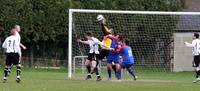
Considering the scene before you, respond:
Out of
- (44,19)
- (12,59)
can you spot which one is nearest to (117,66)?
(12,59)

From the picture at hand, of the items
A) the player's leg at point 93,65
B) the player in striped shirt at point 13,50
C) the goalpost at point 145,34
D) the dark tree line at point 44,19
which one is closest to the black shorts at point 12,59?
the player in striped shirt at point 13,50

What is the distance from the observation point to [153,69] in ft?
109

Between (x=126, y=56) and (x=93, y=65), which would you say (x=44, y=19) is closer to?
(x=126, y=56)

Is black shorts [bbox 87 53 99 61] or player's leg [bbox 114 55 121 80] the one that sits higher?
black shorts [bbox 87 53 99 61]

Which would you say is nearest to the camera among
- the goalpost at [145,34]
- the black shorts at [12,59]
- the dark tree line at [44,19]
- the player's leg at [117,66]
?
the black shorts at [12,59]

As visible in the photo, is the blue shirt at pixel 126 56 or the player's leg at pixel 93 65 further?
the blue shirt at pixel 126 56

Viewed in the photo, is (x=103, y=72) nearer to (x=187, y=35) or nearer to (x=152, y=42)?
(x=152, y=42)

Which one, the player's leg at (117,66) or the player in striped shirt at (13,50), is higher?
the player in striped shirt at (13,50)

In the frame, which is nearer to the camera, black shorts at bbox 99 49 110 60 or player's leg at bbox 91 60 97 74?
player's leg at bbox 91 60 97 74

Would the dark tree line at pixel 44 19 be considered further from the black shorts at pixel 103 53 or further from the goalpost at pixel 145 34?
the black shorts at pixel 103 53

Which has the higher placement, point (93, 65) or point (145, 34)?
point (145, 34)

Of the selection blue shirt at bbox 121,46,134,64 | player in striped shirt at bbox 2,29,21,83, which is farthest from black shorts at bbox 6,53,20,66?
blue shirt at bbox 121,46,134,64

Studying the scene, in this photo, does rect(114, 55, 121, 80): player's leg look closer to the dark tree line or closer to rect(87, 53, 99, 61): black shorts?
rect(87, 53, 99, 61): black shorts

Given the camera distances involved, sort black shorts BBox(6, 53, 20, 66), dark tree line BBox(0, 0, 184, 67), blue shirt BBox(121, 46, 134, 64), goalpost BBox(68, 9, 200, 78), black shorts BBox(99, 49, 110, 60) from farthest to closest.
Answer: dark tree line BBox(0, 0, 184, 67) → goalpost BBox(68, 9, 200, 78) → blue shirt BBox(121, 46, 134, 64) → black shorts BBox(99, 49, 110, 60) → black shorts BBox(6, 53, 20, 66)
